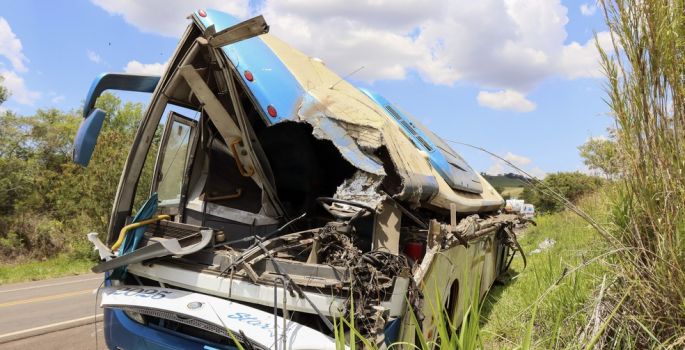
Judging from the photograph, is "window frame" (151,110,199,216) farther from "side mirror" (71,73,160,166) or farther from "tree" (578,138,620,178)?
"tree" (578,138,620,178)

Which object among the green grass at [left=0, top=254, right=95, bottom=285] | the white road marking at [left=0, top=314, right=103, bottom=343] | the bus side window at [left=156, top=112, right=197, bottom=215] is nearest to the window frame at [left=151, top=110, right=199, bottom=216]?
the bus side window at [left=156, top=112, right=197, bottom=215]

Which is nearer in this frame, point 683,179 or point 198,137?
point 683,179

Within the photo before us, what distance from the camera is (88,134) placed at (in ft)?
13.6

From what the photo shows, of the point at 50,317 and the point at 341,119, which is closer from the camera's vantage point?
the point at 341,119

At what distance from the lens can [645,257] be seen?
116 inches

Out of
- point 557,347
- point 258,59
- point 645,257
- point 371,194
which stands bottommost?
point 557,347

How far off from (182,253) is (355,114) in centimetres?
173

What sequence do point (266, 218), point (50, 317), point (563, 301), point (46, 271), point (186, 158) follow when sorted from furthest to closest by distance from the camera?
point (46, 271), point (50, 317), point (186, 158), point (266, 218), point (563, 301)

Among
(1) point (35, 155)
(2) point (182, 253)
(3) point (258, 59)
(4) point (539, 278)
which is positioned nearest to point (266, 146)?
(3) point (258, 59)

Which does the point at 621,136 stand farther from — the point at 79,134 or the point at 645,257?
the point at 79,134

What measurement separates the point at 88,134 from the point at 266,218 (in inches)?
65.0

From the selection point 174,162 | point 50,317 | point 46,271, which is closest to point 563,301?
point 174,162

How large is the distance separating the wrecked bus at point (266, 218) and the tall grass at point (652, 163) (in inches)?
44.3

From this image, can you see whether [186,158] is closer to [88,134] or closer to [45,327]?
[88,134]
